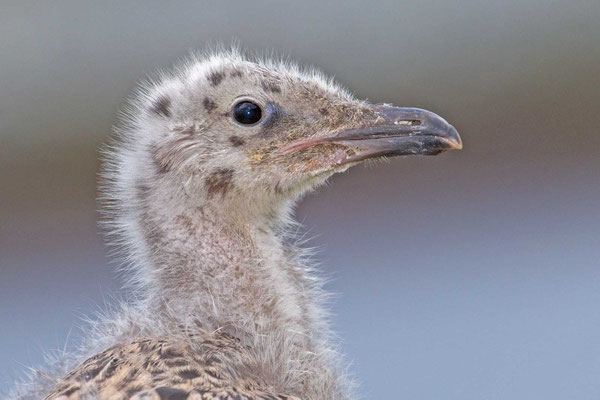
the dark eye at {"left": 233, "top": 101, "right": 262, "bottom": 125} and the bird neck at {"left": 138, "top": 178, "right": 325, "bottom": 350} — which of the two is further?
the dark eye at {"left": 233, "top": 101, "right": 262, "bottom": 125}

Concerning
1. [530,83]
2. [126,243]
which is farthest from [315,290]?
[530,83]

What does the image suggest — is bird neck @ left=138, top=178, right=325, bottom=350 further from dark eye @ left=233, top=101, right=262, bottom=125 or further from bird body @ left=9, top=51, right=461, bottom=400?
dark eye @ left=233, top=101, right=262, bottom=125

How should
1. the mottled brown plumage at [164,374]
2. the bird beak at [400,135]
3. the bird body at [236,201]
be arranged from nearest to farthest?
the mottled brown plumage at [164,374] → the bird body at [236,201] → the bird beak at [400,135]

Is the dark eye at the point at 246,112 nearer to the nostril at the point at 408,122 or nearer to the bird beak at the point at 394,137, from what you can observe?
the bird beak at the point at 394,137

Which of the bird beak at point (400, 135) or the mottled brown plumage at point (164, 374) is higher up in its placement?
the bird beak at point (400, 135)

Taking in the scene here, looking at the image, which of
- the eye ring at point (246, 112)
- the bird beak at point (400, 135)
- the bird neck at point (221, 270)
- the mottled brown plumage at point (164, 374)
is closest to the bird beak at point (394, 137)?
the bird beak at point (400, 135)

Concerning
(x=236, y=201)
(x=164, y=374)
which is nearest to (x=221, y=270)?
(x=236, y=201)

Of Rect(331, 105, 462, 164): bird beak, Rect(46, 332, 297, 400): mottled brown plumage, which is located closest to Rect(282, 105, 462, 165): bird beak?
Rect(331, 105, 462, 164): bird beak
